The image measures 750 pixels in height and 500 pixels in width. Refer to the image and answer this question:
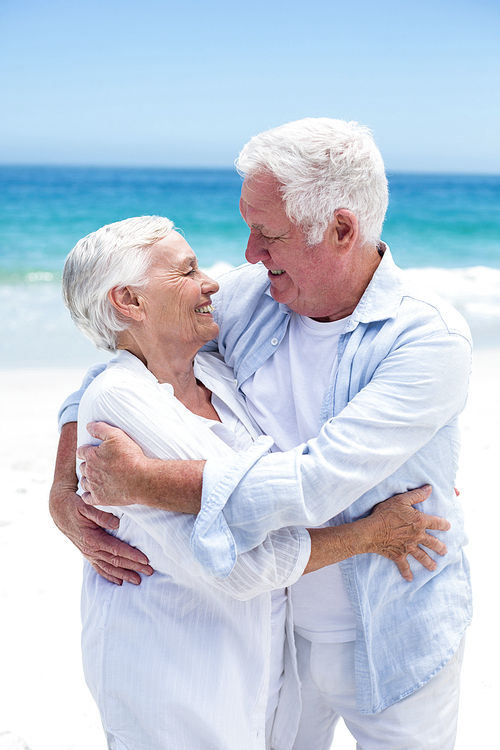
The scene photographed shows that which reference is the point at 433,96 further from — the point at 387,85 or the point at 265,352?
the point at 265,352

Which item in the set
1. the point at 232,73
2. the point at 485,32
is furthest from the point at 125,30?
the point at 485,32

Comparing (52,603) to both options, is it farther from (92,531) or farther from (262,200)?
(262,200)

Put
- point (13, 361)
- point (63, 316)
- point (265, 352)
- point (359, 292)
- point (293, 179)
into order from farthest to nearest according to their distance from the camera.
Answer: point (63, 316) → point (13, 361) → point (265, 352) → point (359, 292) → point (293, 179)

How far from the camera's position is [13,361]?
7074 mm

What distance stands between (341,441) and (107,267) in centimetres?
74

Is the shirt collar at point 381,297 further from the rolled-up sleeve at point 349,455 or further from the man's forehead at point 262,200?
the man's forehead at point 262,200

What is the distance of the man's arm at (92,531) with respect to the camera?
1.57 metres

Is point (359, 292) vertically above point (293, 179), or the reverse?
point (293, 179)

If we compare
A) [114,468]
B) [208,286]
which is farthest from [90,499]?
[208,286]

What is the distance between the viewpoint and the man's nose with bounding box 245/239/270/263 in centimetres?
163

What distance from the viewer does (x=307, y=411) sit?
1.64 metres

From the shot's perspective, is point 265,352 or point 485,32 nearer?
point 265,352

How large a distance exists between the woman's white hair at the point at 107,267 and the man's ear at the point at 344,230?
467mm

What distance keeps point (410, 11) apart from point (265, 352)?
27422 millimetres
